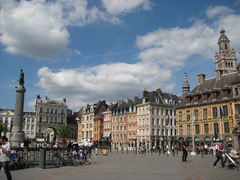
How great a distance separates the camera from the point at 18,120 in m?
30.3

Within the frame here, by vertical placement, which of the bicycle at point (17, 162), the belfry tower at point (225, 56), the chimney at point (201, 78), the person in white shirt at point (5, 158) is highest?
the belfry tower at point (225, 56)

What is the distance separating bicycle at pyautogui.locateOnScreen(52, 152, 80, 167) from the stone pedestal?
51.7ft

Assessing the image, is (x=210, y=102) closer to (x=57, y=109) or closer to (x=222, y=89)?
(x=222, y=89)

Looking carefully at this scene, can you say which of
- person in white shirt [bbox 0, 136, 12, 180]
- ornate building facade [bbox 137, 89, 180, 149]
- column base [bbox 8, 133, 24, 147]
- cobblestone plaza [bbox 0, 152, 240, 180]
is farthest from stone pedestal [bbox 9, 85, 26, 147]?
ornate building facade [bbox 137, 89, 180, 149]

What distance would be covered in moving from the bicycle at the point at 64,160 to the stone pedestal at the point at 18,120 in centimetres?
1575

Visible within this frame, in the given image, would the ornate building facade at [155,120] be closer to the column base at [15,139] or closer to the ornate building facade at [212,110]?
the ornate building facade at [212,110]

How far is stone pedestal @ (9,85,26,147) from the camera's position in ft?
96.6

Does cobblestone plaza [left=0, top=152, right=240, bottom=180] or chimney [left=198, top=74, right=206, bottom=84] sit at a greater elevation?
chimney [left=198, top=74, right=206, bottom=84]

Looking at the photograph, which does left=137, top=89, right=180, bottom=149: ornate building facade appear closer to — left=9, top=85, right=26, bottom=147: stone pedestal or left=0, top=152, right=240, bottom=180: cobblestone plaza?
left=9, top=85, right=26, bottom=147: stone pedestal

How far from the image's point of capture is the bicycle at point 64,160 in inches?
606

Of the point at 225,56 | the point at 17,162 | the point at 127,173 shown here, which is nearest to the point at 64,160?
the point at 17,162

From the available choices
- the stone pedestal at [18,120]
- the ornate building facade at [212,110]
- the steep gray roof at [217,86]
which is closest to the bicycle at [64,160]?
the stone pedestal at [18,120]

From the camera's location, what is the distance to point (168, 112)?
208 feet

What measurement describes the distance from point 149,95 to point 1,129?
42291mm
